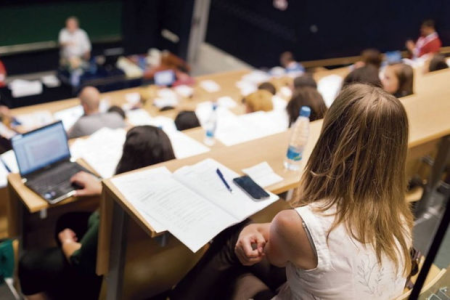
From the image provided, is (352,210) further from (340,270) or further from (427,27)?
(427,27)

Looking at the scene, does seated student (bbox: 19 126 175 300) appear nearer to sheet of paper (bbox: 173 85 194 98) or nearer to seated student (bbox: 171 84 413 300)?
seated student (bbox: 171 84 413 300)

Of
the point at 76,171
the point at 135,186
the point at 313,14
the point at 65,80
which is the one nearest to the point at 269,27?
the point at 313,14

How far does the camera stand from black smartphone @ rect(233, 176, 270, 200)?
1953 mm

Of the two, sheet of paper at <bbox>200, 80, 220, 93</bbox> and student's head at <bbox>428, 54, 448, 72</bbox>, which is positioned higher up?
student's head at <bbox>428, 54, 448, 72</bbox>

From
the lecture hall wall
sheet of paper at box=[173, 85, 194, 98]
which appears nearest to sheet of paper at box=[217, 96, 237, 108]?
sheet of paper at box=[173, 85, 194, 98]

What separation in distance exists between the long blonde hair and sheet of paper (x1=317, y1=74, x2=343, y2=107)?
114 inches

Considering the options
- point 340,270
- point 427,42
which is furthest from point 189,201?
point 427,42

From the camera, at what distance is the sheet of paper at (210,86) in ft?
21.9

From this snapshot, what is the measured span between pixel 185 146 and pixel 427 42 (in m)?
4.77

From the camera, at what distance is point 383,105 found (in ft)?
4.74

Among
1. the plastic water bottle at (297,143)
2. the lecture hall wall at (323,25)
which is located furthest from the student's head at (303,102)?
the lecture hall wall at (323,25)

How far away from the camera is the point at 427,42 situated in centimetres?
651

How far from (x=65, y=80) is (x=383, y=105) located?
625 centimetres

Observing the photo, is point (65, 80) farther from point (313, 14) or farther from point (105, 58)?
point (313, 14)
